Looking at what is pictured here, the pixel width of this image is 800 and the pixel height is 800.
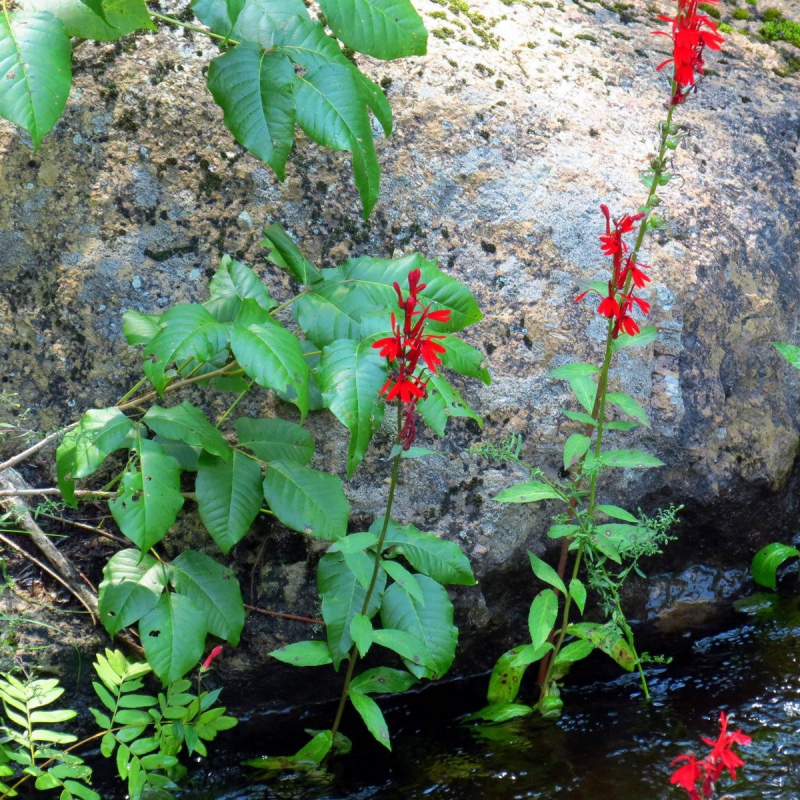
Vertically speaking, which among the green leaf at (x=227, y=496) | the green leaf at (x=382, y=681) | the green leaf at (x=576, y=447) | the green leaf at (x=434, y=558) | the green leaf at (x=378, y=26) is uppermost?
the green leaf at (x=378, y=26)

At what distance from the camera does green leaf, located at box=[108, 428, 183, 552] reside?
6.95ft

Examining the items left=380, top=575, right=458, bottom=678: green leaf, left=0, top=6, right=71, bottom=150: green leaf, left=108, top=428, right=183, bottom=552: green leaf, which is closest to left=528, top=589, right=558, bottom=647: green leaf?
left=380, top=575, right=458, bottom=678: green leaf

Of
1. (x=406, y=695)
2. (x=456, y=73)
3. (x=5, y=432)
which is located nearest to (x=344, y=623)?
(x=406, y=695)

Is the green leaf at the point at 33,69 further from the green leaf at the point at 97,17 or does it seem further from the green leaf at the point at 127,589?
the green leaf at the point at 127,589

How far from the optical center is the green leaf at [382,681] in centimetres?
241

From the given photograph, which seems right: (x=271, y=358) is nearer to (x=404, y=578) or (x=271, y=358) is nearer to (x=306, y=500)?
(x=306, y=500)

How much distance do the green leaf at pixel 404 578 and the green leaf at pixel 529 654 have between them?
0.41 m

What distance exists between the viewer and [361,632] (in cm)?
219

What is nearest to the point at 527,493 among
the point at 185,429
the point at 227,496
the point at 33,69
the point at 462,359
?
the point at 462,359

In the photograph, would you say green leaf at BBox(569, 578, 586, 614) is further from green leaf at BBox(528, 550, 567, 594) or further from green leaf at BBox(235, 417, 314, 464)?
green leaf at BBox(235, 417, 314, 464)

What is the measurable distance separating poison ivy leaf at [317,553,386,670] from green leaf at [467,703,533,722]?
517 millimetres

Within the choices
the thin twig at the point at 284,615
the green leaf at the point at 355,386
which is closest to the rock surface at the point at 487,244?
the thin twig at the point at 284,615

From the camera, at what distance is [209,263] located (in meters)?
2.78

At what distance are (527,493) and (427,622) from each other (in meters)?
0.46
